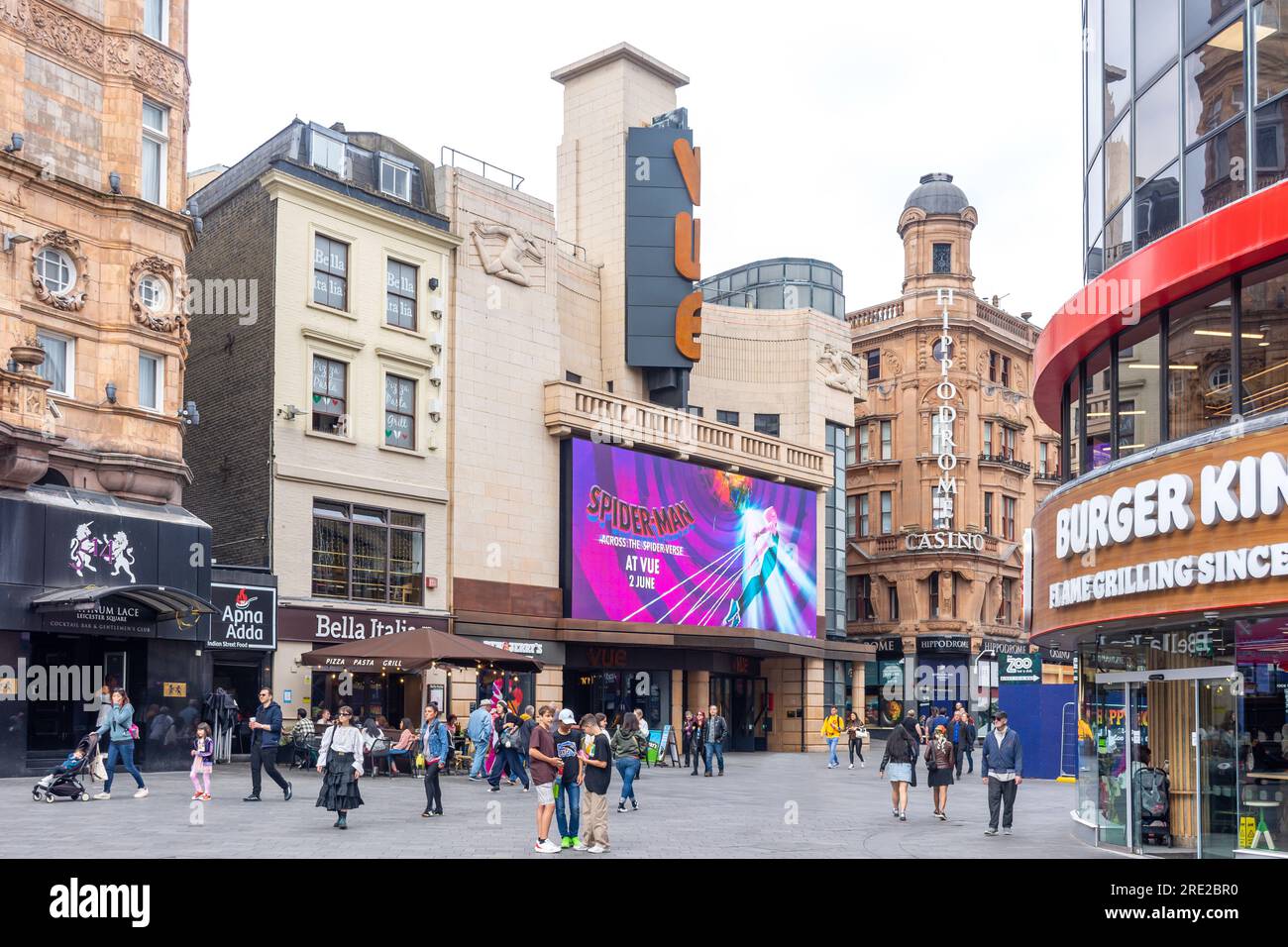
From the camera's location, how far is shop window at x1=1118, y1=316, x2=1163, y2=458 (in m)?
18.8

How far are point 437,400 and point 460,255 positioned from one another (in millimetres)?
4310

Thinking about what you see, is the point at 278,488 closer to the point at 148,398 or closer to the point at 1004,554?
the point at 148,398

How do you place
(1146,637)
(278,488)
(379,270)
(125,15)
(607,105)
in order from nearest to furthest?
1. (1146,637)
2. (125,15)
3. (278,488)
4. (379,270)
5. (607,105)

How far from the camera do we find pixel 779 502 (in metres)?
49.8

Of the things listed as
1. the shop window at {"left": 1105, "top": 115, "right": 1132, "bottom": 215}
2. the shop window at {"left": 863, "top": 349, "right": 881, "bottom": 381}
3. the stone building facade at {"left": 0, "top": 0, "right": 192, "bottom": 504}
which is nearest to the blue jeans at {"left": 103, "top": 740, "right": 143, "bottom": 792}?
the stone building facade at {"left": 0, "top": 0, "right": 192, "bottom": 504}

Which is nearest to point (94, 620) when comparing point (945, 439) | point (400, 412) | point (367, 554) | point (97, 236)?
point (97, 236)

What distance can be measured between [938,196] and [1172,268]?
52595 mm

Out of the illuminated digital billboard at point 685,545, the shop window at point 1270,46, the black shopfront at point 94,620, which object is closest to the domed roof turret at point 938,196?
the illuminated digital billboard at point 685,545

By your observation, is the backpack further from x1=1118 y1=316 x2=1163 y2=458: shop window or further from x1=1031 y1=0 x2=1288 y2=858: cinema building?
x1=1118 y1=316 x2=1163 y2=458: shop window

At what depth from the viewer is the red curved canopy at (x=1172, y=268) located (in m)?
16.2

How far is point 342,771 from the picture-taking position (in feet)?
66.2

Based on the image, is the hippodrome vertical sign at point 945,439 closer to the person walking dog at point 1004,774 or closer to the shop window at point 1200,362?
the person walking dog at point 1004,774

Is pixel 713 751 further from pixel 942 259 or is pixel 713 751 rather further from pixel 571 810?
pixel 942 259
